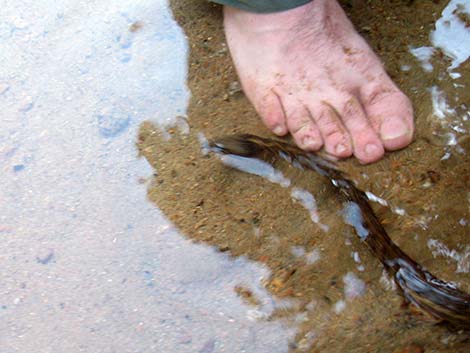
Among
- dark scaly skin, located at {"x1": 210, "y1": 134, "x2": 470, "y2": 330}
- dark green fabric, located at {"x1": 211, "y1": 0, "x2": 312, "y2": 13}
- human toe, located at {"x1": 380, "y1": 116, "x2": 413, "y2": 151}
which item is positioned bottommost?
dark scaly skin, located at {"x1": 210, "y1": 134, "x2": 470, "y2": 330}

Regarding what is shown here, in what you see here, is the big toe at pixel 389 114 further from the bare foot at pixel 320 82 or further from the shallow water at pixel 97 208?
the shallow water at pixel 97 208

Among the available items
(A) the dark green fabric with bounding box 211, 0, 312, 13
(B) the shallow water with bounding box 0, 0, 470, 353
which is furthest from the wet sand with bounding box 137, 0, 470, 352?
(A) the dark green fabric with bounding box 211, 0, 312, 13

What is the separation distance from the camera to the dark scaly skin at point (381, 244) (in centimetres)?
168

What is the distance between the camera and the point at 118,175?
7.07 feet

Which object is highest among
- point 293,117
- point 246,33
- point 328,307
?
point 246,33

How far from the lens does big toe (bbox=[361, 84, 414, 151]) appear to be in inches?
79.9

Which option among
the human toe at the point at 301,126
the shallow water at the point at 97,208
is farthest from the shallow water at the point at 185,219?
the human toe at the point at 301,126

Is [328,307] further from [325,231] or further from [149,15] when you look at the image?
[149,15]

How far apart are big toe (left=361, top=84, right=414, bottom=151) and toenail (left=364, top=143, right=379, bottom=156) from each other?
38 mm

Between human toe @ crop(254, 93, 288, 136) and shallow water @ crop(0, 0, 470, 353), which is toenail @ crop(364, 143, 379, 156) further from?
human toe @ crop(254, 93, 288, 136)

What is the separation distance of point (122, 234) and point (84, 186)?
0.25 m

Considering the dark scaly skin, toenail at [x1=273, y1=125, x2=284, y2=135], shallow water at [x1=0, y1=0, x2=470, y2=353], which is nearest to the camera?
the dark scaly skin

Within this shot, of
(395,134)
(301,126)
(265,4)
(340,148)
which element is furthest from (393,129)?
(265,4)

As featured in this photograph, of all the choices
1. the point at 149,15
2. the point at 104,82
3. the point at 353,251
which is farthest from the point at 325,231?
the point at 149,15
